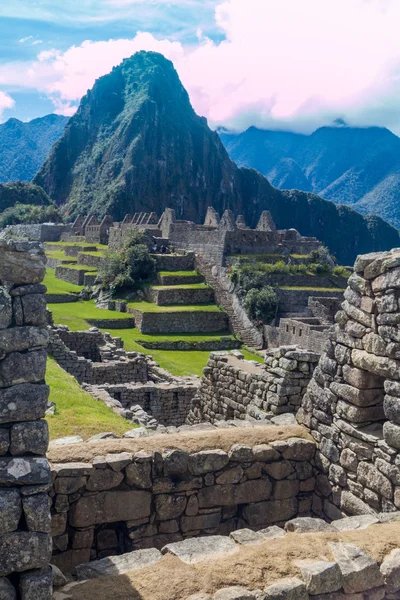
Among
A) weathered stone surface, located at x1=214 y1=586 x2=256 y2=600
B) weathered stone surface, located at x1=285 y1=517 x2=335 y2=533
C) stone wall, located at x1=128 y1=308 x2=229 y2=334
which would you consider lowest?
stone wall, located at x1=128 y1=308 x2=229 y2=334

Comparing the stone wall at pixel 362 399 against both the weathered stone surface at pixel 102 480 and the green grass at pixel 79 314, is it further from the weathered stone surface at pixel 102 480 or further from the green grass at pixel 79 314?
the green grass at pixel 79 314

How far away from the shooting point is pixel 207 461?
23.8 ft

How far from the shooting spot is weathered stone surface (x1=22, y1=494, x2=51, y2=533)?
460 centimetres

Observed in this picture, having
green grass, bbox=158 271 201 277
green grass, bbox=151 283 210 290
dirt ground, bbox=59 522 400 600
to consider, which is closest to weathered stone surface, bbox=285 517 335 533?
dirt ground, bbox=59 522 400 600

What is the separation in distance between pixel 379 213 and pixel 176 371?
177 metres

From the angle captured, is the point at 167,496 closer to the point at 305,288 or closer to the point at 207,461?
the point at 207,461

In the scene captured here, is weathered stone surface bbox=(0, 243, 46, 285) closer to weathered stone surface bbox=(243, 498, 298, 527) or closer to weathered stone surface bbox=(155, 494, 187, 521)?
weathered stone surface bbox=(155, 494, 187, 521)

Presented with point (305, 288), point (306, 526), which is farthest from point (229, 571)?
point (305, 288)

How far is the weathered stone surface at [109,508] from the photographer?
6574 millimetres

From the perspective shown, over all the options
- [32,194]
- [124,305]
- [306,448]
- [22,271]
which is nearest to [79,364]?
[306,448]

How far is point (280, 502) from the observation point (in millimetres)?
7922

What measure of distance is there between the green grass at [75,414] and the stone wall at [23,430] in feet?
12.8

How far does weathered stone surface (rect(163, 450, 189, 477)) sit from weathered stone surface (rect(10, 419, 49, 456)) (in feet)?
8.04

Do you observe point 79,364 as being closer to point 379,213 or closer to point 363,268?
point 363,268
